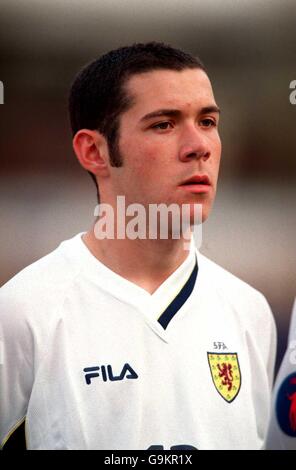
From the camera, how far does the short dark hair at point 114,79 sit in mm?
1269

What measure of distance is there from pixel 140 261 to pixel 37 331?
26cm

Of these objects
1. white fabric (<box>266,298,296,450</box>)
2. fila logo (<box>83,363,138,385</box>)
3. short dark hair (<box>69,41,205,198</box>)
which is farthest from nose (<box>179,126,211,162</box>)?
white fabric (<box>266,298,296,450</box>)

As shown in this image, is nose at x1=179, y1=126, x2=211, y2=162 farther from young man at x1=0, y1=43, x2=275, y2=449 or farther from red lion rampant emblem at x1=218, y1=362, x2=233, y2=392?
red lion rampant emblem at x1=218, y1=362, x2=233, y2=392

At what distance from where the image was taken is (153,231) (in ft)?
4.36

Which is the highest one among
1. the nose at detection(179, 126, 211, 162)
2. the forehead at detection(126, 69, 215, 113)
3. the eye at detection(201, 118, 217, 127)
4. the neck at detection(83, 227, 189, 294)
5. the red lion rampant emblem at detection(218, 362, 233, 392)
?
the forehead at detection(126, 69, 215, 113)

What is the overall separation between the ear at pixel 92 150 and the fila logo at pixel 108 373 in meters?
0.39

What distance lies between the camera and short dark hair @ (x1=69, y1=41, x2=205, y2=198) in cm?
127

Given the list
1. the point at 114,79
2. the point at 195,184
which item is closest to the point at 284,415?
the point at 195,184

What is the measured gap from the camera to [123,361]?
1299mm

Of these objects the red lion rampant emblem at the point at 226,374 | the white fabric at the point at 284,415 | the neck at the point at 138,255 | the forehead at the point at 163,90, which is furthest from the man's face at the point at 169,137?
the white fabric at the point at 284,415

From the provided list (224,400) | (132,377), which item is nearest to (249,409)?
(224,400)

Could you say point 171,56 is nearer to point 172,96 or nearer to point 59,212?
point 172,96

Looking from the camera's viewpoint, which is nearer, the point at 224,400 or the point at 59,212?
the point at 224,400

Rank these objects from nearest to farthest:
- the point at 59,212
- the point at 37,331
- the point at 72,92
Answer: the point at 37,331 < the point at 72,92 < the point at 59,212
